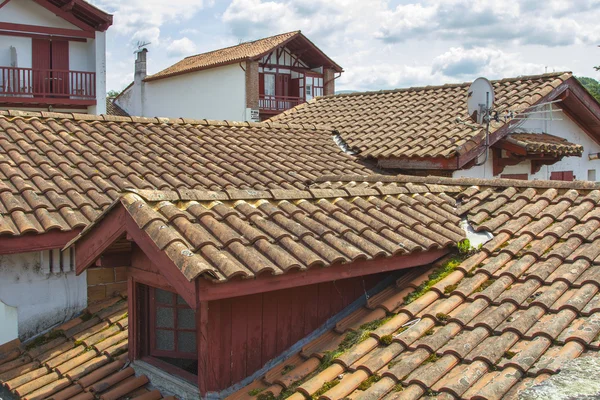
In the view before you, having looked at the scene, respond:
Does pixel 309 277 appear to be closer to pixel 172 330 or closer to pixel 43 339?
pixel 172 330

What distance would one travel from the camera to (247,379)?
4605mm

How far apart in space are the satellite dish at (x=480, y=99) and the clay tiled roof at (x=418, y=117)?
0.26 meters

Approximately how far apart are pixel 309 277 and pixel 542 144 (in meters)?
7.96

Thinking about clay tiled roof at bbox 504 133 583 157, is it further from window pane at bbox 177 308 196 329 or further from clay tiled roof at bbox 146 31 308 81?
clay tiled roof at bbox 146 31 308 81

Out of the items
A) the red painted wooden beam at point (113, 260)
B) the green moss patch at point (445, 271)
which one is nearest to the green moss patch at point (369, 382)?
the green moss patch at point (445, 271)

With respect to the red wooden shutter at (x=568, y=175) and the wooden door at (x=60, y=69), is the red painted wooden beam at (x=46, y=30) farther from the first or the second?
the red wooden shutter at (x=568, y=175)

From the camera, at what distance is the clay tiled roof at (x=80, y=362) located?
5141 millimetres

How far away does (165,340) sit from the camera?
5.14 metres

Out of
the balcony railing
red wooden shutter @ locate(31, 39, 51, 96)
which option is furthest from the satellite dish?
the balcony railing

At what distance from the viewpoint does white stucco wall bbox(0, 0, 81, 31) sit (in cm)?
2137

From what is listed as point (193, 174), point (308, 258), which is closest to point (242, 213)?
point (308, 258)

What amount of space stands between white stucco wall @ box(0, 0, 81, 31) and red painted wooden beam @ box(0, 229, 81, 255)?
18556 millimetres

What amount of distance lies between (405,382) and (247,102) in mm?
26397

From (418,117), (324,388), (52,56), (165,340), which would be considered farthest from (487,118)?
(52,56)
